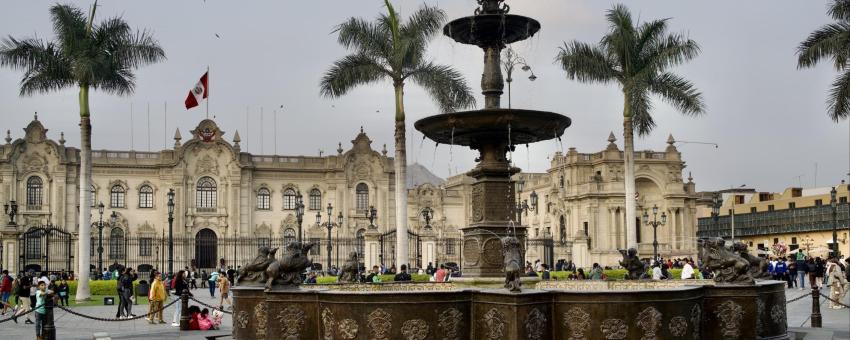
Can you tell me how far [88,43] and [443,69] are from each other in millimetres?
10346

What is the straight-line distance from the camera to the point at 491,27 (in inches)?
501

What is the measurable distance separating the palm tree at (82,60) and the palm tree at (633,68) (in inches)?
515

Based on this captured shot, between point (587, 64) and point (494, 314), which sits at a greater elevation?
point (587, 64)

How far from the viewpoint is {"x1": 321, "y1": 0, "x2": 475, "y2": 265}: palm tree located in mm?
26625

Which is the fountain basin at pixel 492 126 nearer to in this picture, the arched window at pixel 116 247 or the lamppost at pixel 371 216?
the lamppost at pixel 371 216

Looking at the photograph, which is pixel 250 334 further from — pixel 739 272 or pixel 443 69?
pixel 443 69

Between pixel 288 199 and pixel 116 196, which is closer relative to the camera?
pixel 116 196

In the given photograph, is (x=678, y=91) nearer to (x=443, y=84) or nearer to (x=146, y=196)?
(x=443, y=84)

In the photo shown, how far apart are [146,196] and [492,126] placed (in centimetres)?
4513

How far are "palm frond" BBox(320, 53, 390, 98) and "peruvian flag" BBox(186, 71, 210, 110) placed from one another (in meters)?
17.8

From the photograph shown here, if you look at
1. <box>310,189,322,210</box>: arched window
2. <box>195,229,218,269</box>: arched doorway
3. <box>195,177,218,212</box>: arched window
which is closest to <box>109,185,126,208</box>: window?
<box>195,177,218,212</box>: arched window

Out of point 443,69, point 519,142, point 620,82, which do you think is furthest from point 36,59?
point 519,142

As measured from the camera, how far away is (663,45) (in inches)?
1046

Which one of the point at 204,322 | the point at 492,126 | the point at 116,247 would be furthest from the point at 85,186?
the point at 116,247
